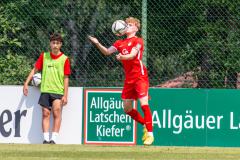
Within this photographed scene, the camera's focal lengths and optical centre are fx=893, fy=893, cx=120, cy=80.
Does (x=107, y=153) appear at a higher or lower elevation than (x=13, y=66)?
lower

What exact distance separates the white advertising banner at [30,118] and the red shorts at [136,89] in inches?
59.4

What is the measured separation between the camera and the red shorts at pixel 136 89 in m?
13.9

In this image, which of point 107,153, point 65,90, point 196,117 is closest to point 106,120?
point 65,90

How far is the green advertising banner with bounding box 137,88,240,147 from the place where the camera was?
49.5 ft

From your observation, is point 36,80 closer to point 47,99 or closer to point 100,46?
point 47,99

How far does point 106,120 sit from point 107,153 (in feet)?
8.79

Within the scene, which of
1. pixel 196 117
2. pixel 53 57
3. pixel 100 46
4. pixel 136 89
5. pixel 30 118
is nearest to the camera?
pixel 100 46

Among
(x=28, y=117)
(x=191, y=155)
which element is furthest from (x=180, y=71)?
(x=191, y=155)

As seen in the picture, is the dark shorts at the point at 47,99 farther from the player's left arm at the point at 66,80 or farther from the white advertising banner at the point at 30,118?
the white advertising banner at the point at 30,118

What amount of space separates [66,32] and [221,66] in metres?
3.34

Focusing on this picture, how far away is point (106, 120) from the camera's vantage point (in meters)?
15.4

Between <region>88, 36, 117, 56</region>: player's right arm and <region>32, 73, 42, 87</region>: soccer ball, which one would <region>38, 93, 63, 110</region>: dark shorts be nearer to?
<region>32, 73, 42, 87</region>: soccer ball

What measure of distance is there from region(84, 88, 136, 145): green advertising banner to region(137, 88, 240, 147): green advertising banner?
0.51 m

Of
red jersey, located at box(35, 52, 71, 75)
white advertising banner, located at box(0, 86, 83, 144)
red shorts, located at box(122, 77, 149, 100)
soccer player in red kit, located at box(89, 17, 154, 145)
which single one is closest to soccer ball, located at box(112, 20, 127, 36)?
soccer player in red kit, located at box(89, 17, 154, 145)
